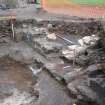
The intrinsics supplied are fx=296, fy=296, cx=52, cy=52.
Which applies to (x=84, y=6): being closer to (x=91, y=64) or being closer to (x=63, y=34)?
(x=63, y=34)

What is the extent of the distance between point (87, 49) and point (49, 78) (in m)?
Result: 1.98

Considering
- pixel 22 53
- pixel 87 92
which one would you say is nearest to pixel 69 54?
pixel 22 53

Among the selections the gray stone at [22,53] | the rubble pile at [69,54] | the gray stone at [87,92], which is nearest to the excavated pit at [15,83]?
the gray stone at [22,53]

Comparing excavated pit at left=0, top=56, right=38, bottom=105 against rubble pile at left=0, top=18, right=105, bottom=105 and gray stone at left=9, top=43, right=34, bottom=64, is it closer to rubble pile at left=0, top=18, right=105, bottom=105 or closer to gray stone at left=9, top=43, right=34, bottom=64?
gray stone at left=9, top=43, right=34, bottom=64

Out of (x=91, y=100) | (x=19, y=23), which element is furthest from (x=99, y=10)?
(x=91, y=100)

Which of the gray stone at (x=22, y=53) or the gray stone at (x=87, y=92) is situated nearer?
the gray stone at (x=87, y=92)

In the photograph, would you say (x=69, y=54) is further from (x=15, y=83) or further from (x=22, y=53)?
(x=22, y=53)

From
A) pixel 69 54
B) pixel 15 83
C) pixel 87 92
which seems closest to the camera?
pixel 87 92

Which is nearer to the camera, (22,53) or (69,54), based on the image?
(69,54)

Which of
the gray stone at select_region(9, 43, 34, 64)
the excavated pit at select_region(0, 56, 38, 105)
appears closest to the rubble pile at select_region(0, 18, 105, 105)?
the gray stone at select_region(9, 43, 34, 64)

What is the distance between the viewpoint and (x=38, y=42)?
42.0ft

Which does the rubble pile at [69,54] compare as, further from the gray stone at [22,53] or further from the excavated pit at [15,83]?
the excavated pit at [15,83]

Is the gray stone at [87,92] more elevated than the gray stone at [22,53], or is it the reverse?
the gray stone at [87,92]

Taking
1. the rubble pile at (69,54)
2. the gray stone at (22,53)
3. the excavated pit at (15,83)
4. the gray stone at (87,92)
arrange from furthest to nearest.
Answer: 1. the gray stone at (22,53)
2. the excavated pit at (15,83)
3. the rubble pile at (69,54)
4. the gray stone at (87,92)
